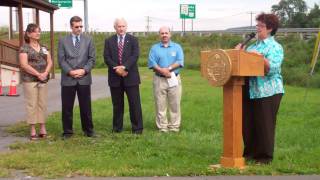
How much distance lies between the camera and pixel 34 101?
1043 cm

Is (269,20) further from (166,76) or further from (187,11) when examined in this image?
(187,11)

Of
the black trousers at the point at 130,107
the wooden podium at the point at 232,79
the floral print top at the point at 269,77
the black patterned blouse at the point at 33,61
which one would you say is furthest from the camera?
Answer: the black trousers at the point at 130,107

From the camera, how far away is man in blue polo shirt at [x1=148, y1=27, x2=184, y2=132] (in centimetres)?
1121

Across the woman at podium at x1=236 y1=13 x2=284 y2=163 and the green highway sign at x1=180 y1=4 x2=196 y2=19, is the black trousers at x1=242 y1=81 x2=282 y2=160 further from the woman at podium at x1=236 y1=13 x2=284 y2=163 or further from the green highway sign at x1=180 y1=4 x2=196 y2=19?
the green highway sign at x1=180 y1=4 x2=196 y2=19

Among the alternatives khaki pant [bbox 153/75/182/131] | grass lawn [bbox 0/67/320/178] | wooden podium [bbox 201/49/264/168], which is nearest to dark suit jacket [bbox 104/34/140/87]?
khaki pant [bbox 153/75/182/131]

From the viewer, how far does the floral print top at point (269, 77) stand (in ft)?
25.7

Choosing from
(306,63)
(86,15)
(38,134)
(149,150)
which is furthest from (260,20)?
(86,15)

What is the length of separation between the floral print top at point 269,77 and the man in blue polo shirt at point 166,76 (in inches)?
131

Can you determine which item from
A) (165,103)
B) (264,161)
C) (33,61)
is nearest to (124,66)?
(165,103)

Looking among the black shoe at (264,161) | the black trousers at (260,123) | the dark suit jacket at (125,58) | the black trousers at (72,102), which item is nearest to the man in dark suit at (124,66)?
the dark suit jacket at (125,58)

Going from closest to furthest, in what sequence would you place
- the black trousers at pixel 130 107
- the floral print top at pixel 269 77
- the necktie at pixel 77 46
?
the floral print top at pixel 269 77, the necktie at pixel 77 46, the black trousers at pixel 130 107

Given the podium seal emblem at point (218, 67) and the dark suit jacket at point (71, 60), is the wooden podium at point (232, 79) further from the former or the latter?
the dark suit jacket at point (71, 60)

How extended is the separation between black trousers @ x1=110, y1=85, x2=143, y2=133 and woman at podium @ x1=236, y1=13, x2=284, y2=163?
3283 mm

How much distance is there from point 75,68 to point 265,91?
3.71m
